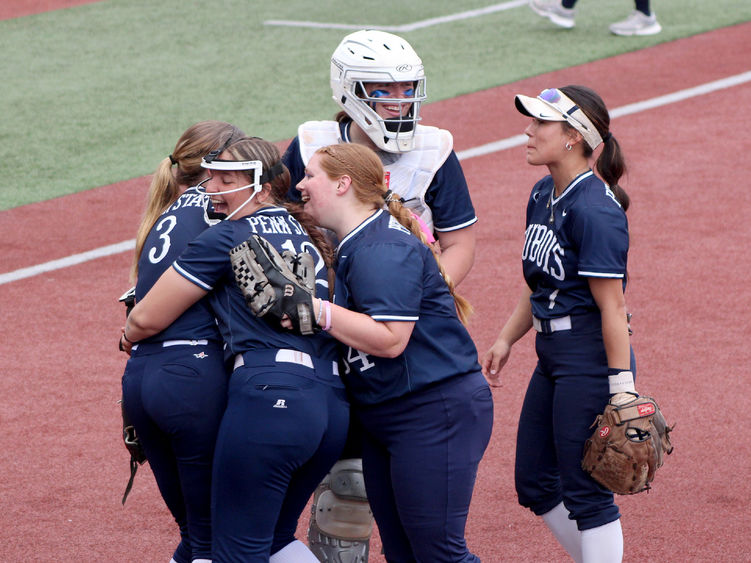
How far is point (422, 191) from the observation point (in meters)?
4.62

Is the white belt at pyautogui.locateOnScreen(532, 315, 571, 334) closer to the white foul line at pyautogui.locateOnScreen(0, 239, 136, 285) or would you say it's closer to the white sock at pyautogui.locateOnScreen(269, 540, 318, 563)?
the white sock at pyautogui.locateOnScreen(269, 540, 318, 563)

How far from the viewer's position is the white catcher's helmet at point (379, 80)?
460cm

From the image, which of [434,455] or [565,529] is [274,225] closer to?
[434,455]

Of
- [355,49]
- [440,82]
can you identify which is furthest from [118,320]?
[440,82]

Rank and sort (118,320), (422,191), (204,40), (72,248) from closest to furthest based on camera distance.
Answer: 1. (422,191)
2. (118,320)
3. (72,248)
4. (204,40)

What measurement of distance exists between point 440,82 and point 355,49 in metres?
8.54

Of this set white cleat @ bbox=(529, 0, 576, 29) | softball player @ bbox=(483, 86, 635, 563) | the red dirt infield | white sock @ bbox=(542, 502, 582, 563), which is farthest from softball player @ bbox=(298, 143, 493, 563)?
white cleat @ bbox=(529, 0, 576, 29)

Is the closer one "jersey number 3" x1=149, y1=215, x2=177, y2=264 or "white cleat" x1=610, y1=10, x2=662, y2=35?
"jersey number 3" x1=149, y1=215, x2=177, y2=264

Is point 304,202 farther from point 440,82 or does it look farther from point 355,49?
point 440,82

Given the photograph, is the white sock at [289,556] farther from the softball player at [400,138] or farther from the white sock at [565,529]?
the softball player at [400,138]

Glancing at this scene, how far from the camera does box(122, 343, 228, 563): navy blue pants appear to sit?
12.5 feet

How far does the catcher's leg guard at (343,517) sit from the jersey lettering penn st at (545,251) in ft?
3.33

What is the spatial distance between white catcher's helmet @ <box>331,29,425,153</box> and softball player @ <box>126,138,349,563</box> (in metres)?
0.75

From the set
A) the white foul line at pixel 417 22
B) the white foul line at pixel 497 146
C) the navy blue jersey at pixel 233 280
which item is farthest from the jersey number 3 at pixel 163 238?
the white foul line at pixel 417 22
